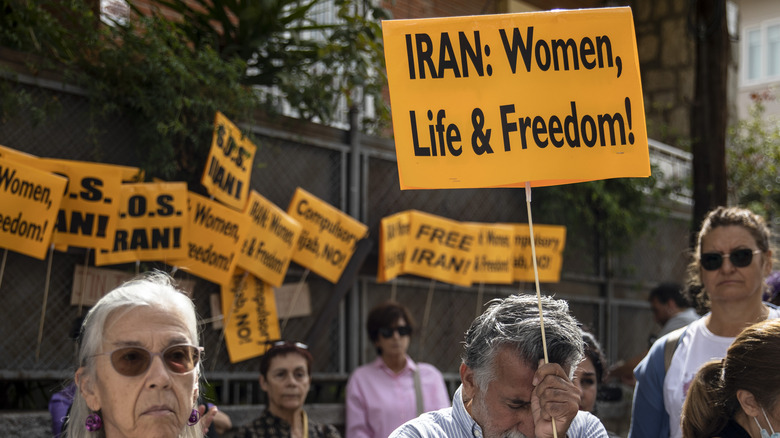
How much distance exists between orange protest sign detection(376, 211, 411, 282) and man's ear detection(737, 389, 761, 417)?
4.56 meters

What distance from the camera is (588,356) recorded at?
15.3ft

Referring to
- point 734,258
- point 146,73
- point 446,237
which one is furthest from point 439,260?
point 734,258

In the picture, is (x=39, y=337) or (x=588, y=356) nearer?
(x=588, y=356)

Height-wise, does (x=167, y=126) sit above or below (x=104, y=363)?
above

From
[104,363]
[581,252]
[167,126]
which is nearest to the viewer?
[104,363]

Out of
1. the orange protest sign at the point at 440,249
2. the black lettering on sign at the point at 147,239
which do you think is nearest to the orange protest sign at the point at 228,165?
the black lettering on sign at the point at 147,239

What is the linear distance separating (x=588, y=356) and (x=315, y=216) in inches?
132

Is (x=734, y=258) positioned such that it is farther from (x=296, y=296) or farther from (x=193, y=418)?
(x=296, y=296)

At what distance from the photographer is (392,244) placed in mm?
7859

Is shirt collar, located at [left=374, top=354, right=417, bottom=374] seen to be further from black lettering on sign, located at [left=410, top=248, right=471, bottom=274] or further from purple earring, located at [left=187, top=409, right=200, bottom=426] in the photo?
purple earring, located at [left=187, top=409, right=200, bottom=426]

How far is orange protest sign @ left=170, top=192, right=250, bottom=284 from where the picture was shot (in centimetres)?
657

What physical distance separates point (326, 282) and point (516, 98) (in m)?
4.76

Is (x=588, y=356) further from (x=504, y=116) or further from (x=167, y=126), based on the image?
(x=167, y=126)

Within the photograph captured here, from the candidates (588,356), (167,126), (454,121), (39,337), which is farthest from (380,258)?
(454,121)
